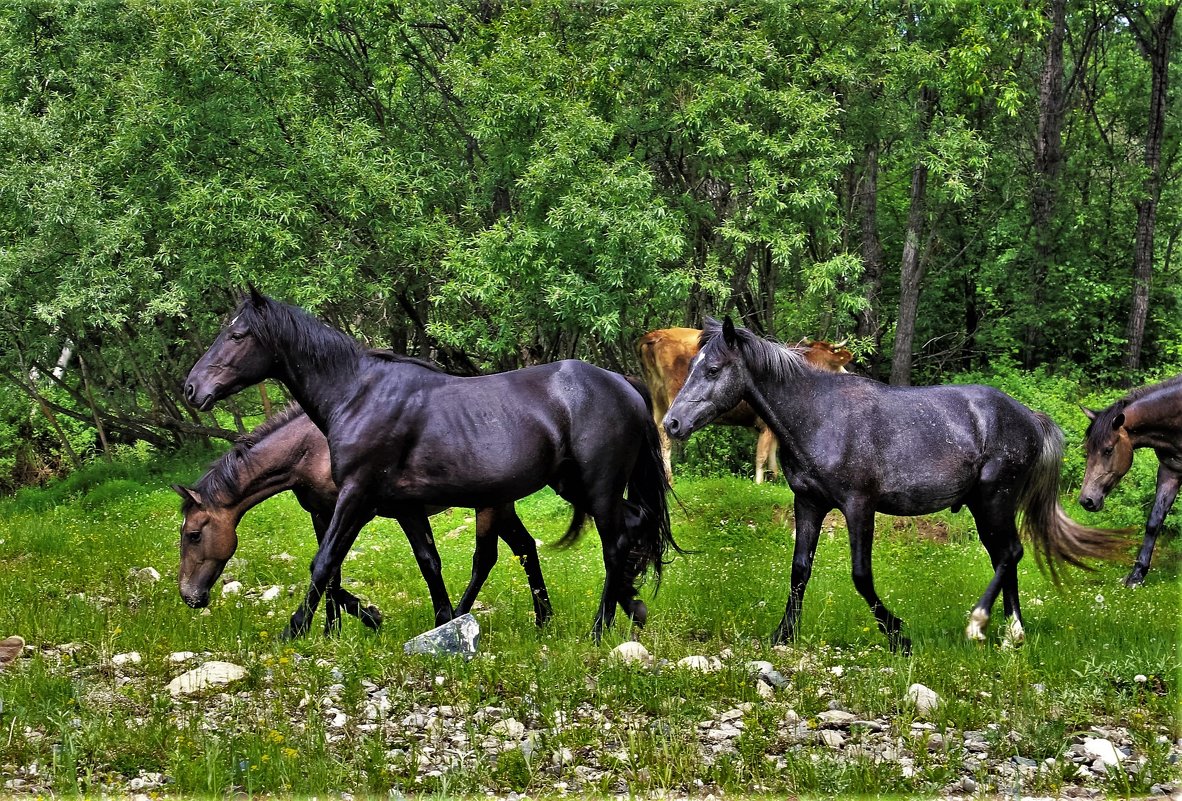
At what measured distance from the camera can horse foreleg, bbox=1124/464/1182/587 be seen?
11.5 metres

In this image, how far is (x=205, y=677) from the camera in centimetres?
670

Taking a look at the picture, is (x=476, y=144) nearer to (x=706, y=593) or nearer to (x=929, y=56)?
(x=929, y=56)

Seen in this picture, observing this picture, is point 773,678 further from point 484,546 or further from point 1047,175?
point 1047,175

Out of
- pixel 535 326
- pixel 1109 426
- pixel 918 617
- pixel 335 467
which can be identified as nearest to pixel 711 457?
pixel 535 326

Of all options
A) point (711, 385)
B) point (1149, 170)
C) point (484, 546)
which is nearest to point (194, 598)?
point (484, 546)

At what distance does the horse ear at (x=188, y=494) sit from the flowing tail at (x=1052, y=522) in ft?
21.2

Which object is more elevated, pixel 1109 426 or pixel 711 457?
pixel 1109 426

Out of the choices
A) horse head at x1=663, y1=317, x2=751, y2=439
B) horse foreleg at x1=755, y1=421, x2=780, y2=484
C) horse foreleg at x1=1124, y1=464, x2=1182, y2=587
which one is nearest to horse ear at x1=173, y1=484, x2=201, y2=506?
horse head at x1=663, y1=317, x2=751, y2=439

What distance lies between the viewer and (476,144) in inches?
685

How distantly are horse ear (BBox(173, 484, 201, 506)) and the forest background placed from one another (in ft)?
18.9

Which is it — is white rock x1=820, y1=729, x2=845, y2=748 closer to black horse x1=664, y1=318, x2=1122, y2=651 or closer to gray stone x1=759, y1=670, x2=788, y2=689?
gray stone x1=759, y1=670, x2=788, y2=689

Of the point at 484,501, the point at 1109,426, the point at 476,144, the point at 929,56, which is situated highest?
the point at 929,56

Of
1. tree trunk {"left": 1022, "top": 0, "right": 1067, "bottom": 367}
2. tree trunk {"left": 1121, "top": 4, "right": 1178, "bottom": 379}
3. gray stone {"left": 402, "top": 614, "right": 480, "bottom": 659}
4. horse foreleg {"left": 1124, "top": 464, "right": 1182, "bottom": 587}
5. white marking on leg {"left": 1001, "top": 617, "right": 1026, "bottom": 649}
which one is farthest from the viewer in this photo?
tree trunk {"left": 1022, "top": 0, "right": 1067, "bottom": 367}

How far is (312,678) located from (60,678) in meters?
1.50
